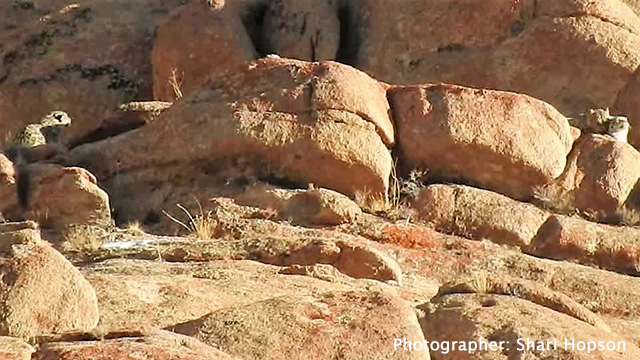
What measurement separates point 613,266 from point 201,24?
836 cm

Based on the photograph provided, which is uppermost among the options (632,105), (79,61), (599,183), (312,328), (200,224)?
(312,328)

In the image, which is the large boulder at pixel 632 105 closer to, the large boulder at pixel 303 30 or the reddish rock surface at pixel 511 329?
the large boulder at pixel 303 30

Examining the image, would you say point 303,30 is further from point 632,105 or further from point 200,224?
point 200,224

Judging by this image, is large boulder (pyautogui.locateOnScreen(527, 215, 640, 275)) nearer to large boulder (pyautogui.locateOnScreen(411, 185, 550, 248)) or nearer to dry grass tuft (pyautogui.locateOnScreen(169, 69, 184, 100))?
large boulder (pyautogui.locateOnScreen(411, 185, 550, 248))

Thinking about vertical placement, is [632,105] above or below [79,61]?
above

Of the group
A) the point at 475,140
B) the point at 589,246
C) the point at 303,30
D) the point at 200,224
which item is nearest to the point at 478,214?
the point at 475,140

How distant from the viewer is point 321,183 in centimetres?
1561

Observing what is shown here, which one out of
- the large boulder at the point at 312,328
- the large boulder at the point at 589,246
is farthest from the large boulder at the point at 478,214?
the large boulder at the point at 312,328

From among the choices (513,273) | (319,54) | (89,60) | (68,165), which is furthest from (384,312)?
(89,60)

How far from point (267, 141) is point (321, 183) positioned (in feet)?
2.44

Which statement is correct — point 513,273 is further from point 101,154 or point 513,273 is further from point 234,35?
point 234,35

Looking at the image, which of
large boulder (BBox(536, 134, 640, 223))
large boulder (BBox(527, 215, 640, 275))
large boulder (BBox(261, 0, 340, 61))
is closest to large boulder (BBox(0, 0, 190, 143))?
large boulder (BBox(261, 0, 340, 61))

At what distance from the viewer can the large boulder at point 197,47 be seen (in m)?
20.8

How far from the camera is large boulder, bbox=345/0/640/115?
19.5m
